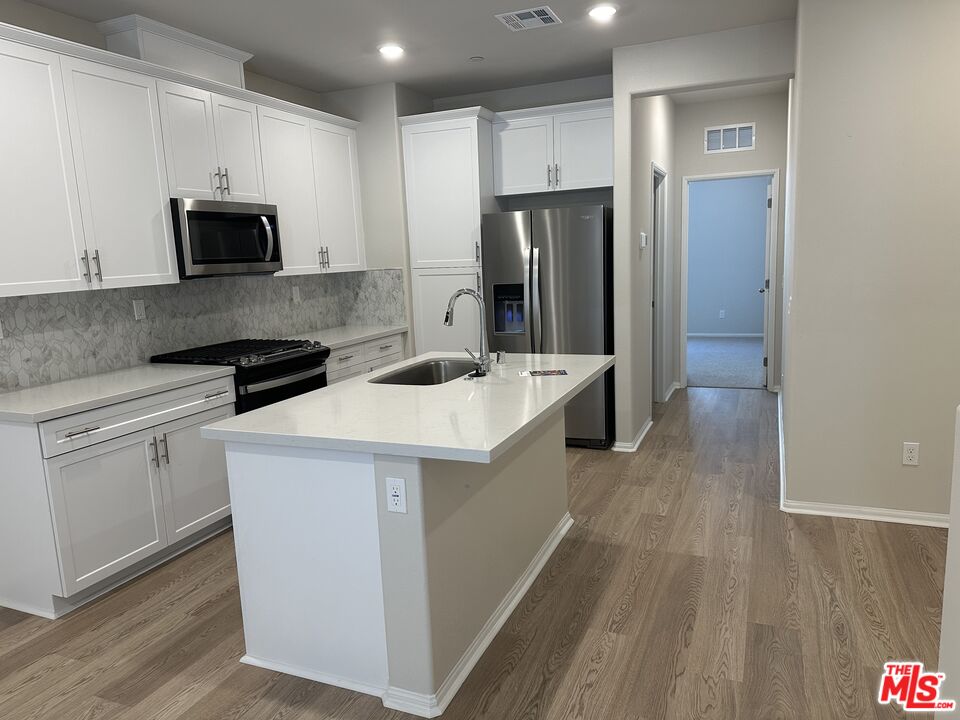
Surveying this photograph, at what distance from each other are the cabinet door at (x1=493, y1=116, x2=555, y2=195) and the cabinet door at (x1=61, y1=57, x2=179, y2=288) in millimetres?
2458

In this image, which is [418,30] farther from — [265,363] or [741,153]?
[741,153]

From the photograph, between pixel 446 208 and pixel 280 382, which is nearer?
pixel 280 382

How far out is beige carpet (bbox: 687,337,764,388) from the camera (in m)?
7.03

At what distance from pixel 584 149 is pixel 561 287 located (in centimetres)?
103

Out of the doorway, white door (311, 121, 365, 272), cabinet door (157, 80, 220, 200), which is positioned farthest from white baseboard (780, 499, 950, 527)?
the doorway

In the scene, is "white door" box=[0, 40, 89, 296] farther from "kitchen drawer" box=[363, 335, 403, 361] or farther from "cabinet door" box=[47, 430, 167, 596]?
"kitchen drawer" box=[363, 335, 403, 361]

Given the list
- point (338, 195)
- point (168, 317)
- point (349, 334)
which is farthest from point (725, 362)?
point (168, 317)

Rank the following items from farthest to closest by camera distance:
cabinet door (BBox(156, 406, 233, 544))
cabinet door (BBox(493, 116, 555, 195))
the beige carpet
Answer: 1. the beige carpet
2. cabinet door (BBox(493, 116, 555, 195))
3. cabinet door (BBox(156, 406, 233, 544))

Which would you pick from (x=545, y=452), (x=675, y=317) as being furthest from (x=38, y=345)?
(x=675, y=317)

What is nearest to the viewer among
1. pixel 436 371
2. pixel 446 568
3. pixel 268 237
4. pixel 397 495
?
pixel 397 495

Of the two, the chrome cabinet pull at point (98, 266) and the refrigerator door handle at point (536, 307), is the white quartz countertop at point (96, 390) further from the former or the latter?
the refrigerator door handle at point (536, 307)

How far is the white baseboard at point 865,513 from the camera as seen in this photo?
3320 millimetres

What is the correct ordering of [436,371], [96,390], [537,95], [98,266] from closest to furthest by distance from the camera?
1. [96,390]
2. [98,266]
3. [436,371]
4. [537,95]

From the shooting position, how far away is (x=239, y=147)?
391 centimetres
